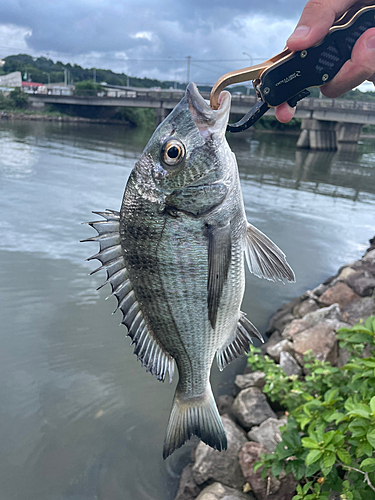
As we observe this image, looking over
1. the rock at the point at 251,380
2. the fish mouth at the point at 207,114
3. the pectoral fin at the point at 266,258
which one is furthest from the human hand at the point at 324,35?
the rock at the point at 251,380

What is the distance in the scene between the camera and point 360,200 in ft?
45.8

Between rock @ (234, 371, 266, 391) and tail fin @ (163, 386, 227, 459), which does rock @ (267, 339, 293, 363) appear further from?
tail fin @ (163, 386, 227, 459)

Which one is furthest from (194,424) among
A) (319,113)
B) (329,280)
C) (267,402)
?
(319,113)

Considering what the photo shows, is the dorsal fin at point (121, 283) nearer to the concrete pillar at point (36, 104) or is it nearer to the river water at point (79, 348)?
the river water at point (79, 348)

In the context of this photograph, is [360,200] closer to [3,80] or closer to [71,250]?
[71,250]

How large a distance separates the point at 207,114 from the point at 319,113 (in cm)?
3252

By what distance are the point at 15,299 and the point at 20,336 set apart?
3.06 ft

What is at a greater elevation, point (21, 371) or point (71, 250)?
point (71, 250)

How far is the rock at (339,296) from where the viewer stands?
580 centimetres

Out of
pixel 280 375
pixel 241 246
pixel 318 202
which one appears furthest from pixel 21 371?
pixel 318 202

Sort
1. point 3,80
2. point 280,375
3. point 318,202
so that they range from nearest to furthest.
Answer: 1. point 280,375
2. point 318,202
3. point 3,80

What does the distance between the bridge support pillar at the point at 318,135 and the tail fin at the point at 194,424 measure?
34887mm

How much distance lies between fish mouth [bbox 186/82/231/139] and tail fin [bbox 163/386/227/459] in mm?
1099

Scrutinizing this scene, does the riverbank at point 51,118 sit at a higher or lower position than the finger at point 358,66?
higher
